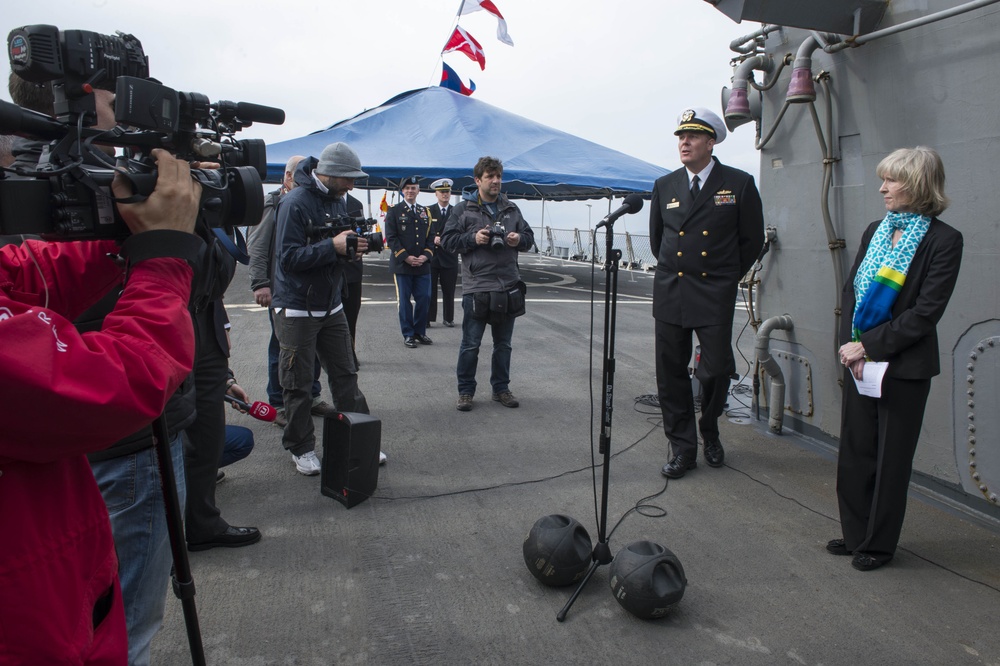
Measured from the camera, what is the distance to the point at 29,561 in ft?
3.80

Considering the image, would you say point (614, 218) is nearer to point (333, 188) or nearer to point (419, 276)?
point (333, 188)

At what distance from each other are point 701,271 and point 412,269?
473cm

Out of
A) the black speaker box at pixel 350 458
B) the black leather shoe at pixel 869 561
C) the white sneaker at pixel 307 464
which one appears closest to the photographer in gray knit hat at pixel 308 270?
the white sneaker at pixel 307 464

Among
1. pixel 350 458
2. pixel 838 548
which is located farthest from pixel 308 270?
pixel 838 548

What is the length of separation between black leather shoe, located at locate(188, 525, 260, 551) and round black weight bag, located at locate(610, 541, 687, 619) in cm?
183

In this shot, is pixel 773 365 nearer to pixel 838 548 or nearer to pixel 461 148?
pixel 838 548

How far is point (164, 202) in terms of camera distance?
1.36 metres

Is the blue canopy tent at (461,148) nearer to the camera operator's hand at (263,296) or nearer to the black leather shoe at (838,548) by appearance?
the camera operator's hand at (263,296)

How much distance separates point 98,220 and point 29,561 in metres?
0.63

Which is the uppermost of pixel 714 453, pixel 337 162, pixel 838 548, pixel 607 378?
pixel 337 162

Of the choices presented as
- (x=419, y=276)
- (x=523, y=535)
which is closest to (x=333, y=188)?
(x=523, y=535)

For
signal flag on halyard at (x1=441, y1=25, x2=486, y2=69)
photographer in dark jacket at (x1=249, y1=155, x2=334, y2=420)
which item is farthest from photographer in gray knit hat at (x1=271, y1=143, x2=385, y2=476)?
signal flag on halyard at (x1=441, y1=25, x2=486, y2=69)

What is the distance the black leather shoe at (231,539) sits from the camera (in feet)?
11.1

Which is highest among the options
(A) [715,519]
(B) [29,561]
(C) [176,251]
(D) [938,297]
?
(C) [176,251]
